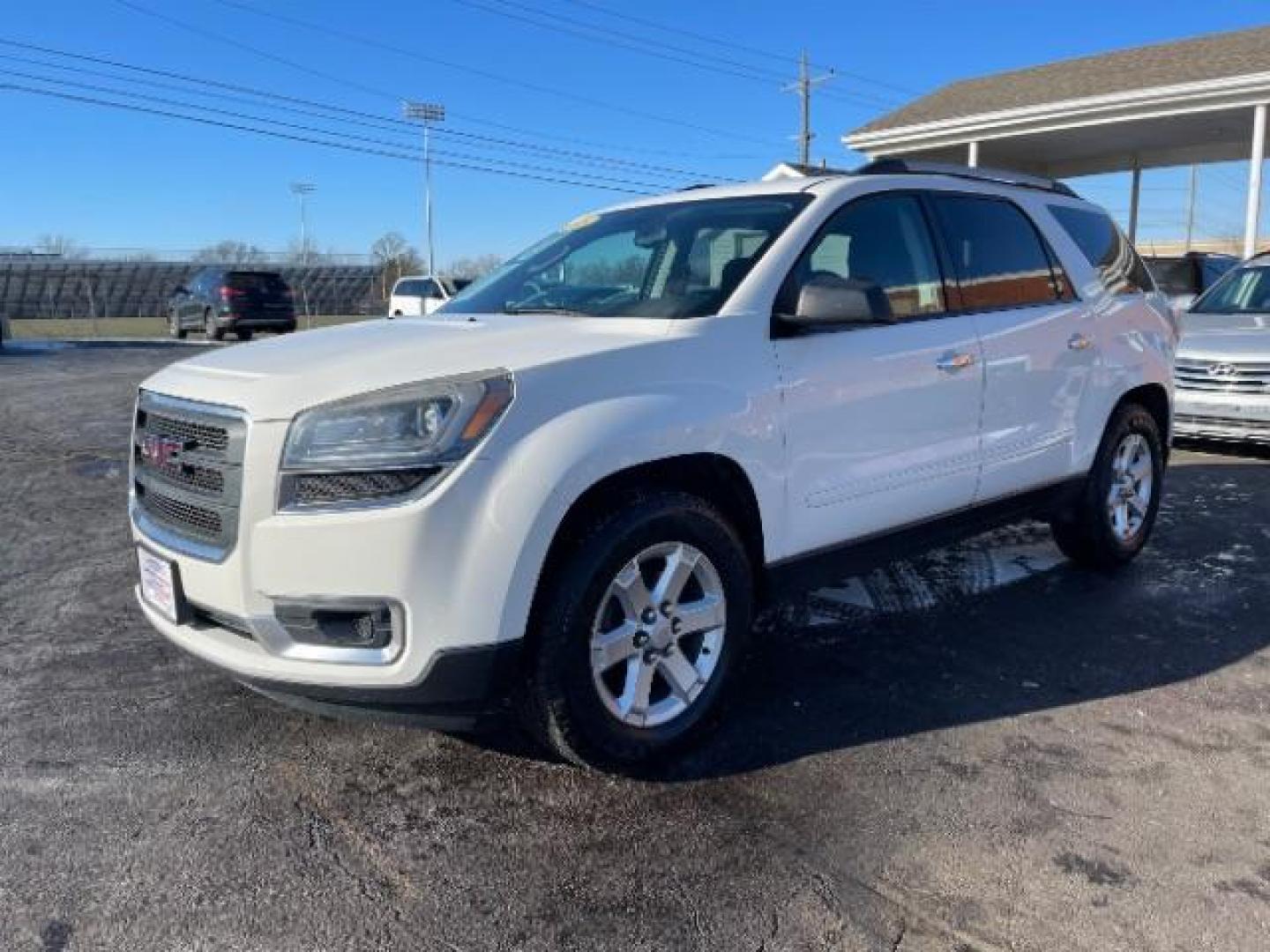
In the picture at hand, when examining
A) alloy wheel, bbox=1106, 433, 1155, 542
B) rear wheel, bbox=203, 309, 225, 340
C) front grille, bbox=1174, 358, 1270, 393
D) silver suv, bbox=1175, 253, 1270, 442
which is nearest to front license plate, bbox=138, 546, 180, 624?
alloy wheel, bbox=1106, 433, 1155, 542

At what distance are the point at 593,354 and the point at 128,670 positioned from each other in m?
2.31

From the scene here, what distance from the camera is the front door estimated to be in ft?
11.4

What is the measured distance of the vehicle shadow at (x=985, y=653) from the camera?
11.3 feet

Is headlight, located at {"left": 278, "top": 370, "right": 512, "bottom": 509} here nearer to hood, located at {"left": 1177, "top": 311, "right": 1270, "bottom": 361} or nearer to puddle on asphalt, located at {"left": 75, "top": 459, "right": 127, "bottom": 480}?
puddle on asphalt, located at {"left": 75, "top": 459, "right": 127, "bottom": 480}

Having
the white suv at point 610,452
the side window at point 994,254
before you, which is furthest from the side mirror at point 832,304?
the side window at point 994,254

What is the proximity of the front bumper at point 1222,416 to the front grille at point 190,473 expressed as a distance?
7408 mm

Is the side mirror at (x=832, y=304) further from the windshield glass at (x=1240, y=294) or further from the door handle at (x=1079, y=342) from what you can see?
the windshield glass at (x=1240, y=294)

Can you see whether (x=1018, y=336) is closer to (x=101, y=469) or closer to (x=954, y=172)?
(x=954, y=172)

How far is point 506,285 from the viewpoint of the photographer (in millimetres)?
4293

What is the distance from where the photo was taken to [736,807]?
9.65 ft

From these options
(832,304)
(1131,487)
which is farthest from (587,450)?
(1131,487)

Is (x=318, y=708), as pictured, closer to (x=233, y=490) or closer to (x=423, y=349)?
(x=233, y=490)

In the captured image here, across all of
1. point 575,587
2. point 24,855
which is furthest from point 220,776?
point 575,587

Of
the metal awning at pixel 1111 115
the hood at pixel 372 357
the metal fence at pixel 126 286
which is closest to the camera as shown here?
the hood at pixel 372 357
